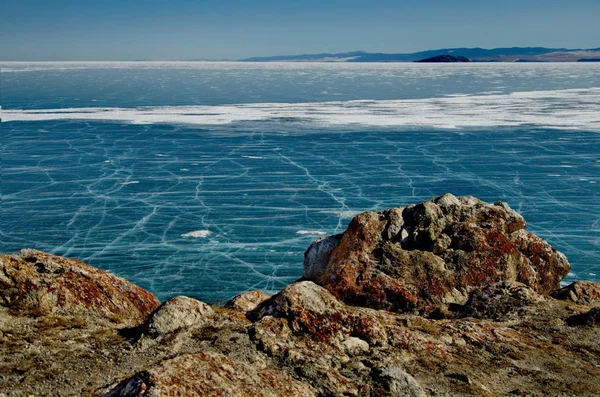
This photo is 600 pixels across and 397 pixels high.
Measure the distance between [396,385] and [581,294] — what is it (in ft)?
22.6

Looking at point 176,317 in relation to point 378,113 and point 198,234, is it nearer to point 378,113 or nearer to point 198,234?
point 198,234

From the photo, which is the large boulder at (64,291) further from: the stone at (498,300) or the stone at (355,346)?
the stone at (498,300)

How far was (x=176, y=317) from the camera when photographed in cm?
977

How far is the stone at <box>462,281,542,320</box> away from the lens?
1227cm

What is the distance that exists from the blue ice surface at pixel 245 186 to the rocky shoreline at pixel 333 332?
26.4 ft

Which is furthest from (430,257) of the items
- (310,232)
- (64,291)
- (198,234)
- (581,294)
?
(198,234)

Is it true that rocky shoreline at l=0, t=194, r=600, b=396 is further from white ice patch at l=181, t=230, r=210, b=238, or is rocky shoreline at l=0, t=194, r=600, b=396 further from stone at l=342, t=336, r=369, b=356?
white ice patch at l=181, t=230, r=210, b=238

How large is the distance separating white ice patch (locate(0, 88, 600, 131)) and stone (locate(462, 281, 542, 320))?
1719 inches

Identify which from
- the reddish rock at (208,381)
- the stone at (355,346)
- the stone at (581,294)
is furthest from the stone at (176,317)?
the stone at (581,294)

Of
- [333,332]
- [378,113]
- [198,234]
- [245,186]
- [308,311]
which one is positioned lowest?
[198,234]

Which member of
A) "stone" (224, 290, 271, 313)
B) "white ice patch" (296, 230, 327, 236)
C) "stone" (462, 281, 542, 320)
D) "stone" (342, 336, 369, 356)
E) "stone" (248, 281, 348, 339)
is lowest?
"white ice patch" (296, 230, 327, 236)

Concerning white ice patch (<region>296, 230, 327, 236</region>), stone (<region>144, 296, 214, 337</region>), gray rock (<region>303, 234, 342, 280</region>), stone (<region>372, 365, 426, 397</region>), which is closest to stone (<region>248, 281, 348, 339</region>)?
stone (<region>144, 296, 214, 337</region>)

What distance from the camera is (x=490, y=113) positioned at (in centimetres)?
6316

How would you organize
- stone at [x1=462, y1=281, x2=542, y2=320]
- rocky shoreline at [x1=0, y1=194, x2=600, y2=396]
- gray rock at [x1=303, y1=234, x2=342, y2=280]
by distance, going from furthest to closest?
gray rock at [x1=303, y1=234, x2=342, y2=280] → stone at [x1=462, y1=281, x2=542, y2=320] → rocky shoreline at [x1=0, y1=194, x2=600, y2=396]
